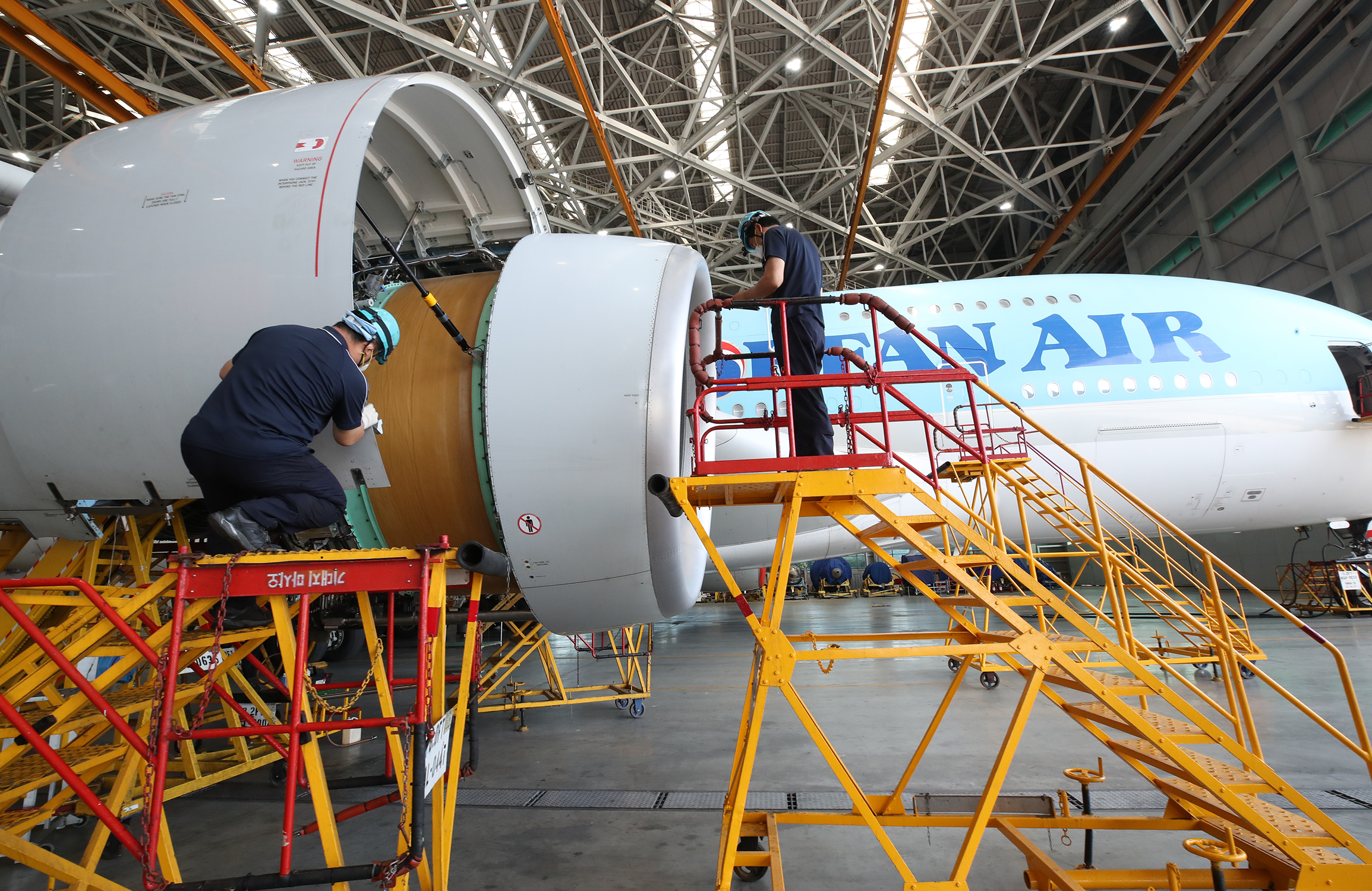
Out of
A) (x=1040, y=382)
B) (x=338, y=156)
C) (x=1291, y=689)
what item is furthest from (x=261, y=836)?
(x=1291, y=689)

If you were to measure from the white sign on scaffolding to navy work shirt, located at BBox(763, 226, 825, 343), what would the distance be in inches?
110

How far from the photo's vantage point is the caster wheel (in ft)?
12.7

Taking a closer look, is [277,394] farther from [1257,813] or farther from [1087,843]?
[1257,813]

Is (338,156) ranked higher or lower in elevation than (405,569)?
higher

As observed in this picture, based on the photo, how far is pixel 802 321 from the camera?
14.7 feet

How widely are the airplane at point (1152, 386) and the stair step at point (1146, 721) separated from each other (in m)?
4.98

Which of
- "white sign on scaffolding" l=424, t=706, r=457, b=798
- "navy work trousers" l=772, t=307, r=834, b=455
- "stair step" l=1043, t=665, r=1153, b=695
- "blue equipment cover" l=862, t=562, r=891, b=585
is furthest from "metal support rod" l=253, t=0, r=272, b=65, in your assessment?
"blue equipment cover" l=862, t=562, r=891, b=585

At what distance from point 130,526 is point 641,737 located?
4.89 m

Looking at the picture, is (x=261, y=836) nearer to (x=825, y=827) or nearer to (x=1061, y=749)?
(x=825, y=827)

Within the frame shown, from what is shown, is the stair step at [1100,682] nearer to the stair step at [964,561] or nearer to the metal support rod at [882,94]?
the stair step at [964,561]

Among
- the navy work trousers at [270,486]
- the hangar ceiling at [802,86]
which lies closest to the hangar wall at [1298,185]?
the hangar ceiling at [802,86]

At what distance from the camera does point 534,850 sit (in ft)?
13.6

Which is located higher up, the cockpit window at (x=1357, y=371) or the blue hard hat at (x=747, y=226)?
the cockpit window at (x=1357, y=371)

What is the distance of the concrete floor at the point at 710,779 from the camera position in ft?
12.8
